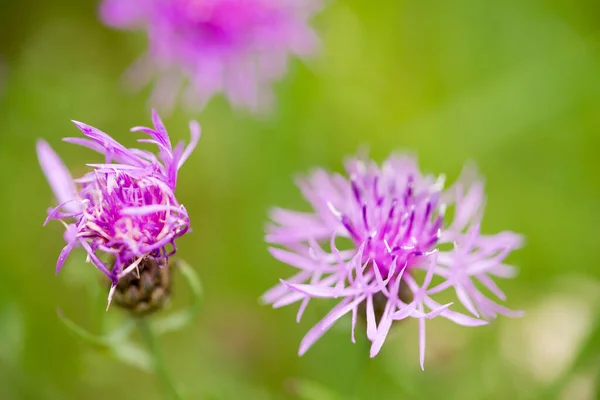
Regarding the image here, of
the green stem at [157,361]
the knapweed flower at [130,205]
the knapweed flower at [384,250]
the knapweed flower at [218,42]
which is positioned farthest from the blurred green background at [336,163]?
the knapweed flower at [130,205]

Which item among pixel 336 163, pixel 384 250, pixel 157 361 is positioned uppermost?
pixel 336 163

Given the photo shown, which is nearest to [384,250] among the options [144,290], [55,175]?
[144,290]

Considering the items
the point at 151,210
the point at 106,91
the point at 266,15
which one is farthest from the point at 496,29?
the point at 151,210

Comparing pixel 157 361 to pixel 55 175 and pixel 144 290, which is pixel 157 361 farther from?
pixel 55 175

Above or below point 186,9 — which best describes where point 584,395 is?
below

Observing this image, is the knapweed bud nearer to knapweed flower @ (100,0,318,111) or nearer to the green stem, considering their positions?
the green stem

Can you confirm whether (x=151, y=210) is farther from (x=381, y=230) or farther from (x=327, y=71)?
(x=327, y=71)

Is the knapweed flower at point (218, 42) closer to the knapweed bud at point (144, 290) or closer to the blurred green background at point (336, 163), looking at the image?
the blurred green background at point (336, 163)
